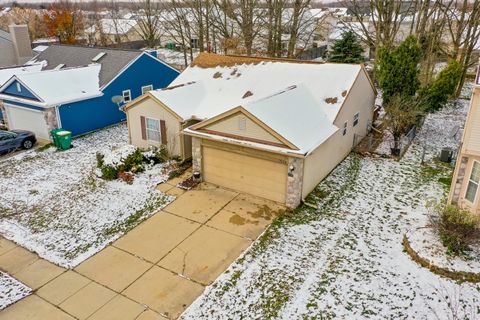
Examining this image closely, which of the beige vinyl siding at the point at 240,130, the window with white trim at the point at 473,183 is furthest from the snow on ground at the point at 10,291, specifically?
the window with white trim at the point at 473,183

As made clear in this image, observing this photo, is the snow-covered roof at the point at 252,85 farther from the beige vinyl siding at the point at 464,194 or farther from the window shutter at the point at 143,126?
the beige vinyl siding at the point at 464,194

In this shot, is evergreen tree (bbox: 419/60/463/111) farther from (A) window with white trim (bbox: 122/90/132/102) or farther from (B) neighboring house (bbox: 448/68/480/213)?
(A) window with white trim (bbox: 122/90/132/102)

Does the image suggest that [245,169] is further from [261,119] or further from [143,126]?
[143,126]

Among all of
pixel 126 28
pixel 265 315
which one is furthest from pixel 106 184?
pixel 126 28

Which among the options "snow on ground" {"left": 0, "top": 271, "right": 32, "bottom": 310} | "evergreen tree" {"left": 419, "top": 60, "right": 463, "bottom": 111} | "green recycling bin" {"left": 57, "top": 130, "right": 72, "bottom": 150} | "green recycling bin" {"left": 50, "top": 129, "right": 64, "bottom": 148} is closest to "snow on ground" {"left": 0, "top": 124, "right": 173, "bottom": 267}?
"green recycling bin" {"left": 57, "top": 130, "right": 72, "bottom": 150}

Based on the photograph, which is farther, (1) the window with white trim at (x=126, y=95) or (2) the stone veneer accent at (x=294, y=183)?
(1) the window with white trim at (x=126, y=95)

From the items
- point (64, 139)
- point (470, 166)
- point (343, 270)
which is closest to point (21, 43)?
point (64, 139)
